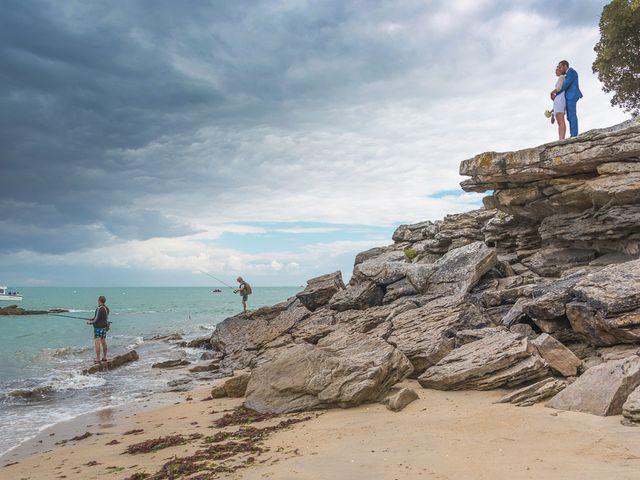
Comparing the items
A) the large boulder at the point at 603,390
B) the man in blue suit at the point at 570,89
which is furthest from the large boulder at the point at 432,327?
the man in blue suit at the point at 570,89

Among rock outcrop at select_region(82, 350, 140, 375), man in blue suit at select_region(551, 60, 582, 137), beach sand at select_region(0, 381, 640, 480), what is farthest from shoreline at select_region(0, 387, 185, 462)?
man in blue suit at select_region(551, 60, 582, 137)

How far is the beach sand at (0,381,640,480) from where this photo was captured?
21.3 ft

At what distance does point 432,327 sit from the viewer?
14.5 metres

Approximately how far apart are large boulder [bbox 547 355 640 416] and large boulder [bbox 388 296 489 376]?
14.0ft

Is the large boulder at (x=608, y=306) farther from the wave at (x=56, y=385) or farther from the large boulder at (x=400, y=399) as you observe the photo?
the wave at (x=56, y=385)

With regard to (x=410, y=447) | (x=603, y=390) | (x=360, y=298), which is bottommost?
(x=410, y=447)

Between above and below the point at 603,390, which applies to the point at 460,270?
above

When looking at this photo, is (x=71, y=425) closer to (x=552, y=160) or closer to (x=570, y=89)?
(x=552, y=160)

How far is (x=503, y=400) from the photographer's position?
9.72 metres

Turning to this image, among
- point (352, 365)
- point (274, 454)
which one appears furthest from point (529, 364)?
point (274, 454)

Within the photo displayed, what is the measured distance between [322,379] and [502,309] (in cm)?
767

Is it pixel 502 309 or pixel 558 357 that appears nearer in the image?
pixel 558 357

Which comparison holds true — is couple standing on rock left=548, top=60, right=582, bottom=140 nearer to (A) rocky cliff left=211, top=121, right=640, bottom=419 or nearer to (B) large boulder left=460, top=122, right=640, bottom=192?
(B) large boulder left=460, top=122, right=640, bottom=192

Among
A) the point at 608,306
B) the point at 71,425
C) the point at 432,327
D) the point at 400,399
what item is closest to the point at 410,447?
the point at 400,399
